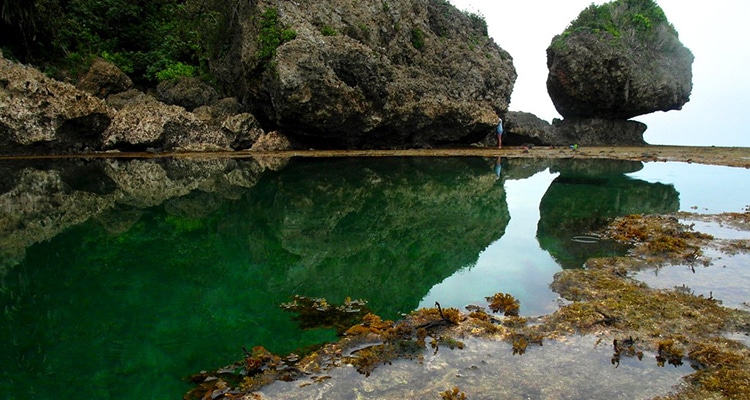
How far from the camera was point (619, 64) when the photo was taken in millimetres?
30406

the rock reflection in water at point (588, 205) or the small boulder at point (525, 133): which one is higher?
the small boulder at point (525, 133)

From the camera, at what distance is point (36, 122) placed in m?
19.6

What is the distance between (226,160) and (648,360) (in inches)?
728

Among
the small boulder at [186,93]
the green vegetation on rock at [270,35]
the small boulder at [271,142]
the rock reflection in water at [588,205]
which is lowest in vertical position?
the rock reflection in water at [588,205]

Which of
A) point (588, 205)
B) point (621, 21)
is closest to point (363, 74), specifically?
point (588, 205)

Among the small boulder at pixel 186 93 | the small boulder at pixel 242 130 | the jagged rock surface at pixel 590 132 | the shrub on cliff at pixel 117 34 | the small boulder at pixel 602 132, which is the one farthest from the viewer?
the small boulder at pixel 602 132

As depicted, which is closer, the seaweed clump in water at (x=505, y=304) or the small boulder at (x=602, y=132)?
the seaweed clump in water at (x=505, y=304)

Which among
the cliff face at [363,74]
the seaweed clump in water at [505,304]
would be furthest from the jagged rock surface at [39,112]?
the seaweed clump in water at [505,304]

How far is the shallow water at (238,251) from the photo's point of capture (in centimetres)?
478

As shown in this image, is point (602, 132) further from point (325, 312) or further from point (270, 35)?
point (325, 312)

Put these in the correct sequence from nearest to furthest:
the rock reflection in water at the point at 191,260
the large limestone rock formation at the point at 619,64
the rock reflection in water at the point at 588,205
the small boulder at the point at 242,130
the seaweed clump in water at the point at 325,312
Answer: the rock reflection in water at the point at 191,260 < the seaweed clump in water at the point at 325,312 < the rock reflection in water at the point at 588,205 < the small boulder at the point at 242,130 < the large limestone rock formation at the point at 619,64

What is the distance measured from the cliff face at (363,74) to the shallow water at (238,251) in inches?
241

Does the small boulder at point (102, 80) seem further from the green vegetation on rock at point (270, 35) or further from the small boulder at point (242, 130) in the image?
the green vegetation on rock at point (270, 35)

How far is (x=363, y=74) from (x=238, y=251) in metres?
16.2
